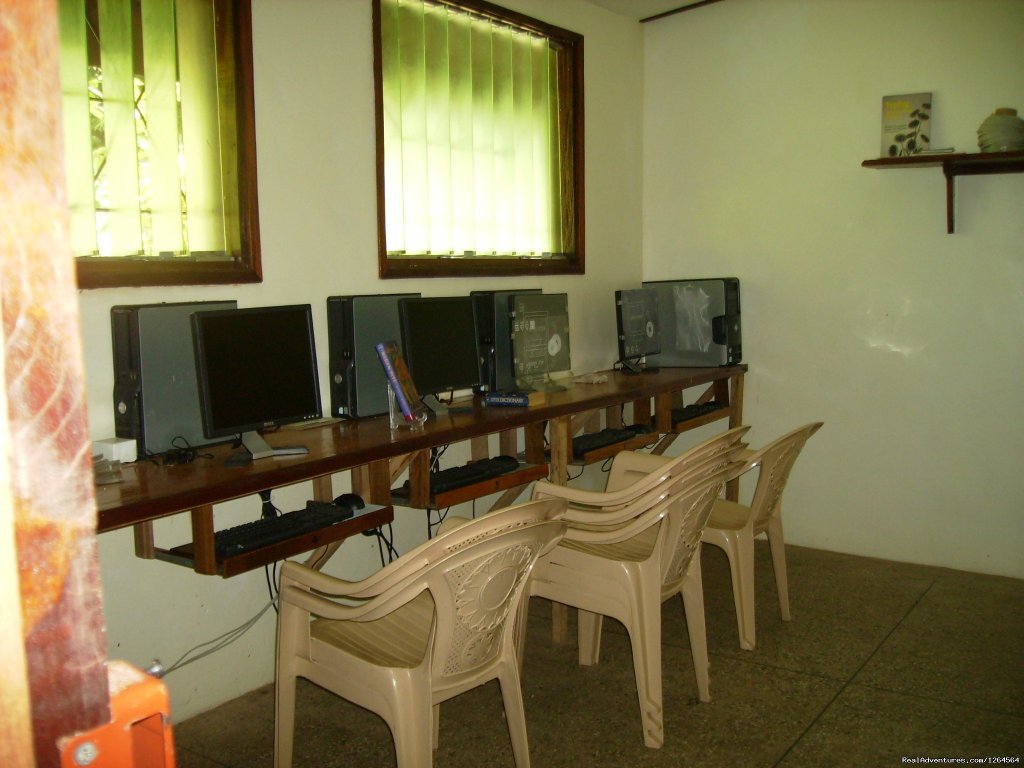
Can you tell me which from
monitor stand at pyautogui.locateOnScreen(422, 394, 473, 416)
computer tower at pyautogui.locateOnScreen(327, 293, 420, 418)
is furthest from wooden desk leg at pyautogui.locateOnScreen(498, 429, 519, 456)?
computer tower at pyautogui.locateOnScreen(327, 293, 420, 418)

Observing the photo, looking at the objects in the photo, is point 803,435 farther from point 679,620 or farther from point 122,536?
point 122,536

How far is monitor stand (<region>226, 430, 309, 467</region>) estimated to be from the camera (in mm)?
2496

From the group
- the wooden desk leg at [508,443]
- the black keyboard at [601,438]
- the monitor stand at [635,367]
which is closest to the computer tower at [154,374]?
the black keyboard at [601,438]

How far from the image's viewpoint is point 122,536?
269 cm

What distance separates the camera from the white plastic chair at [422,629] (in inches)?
76.4

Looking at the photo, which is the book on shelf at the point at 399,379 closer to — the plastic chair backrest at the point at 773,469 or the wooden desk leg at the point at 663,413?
the plastic chair backrest at the point at 773,469

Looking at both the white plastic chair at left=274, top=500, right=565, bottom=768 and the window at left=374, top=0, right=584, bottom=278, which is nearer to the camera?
the white plastic chair at left=274, top=500, right=565, bottom=768

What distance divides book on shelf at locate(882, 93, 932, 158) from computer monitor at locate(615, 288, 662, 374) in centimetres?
130

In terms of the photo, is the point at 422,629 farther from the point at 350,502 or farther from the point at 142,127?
the point at 142,127

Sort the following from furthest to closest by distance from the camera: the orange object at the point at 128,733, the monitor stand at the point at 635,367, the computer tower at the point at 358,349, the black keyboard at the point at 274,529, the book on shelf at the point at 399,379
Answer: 1. the monitor stand at the point at 635,367
2. the computer tower at the point at 358,349
3. the book on shelf at the point at 399,379
4. the black keyboard at the point at 274,529
5. the orange object at the point at 128,733

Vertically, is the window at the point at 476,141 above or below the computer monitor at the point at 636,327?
above

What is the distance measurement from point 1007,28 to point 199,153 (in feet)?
11.2

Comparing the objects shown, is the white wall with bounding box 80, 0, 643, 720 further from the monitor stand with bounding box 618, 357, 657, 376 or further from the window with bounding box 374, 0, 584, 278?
the monitor stand with bounding box 618, 357, 657, 376

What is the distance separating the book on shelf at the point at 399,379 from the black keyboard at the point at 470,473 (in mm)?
226
